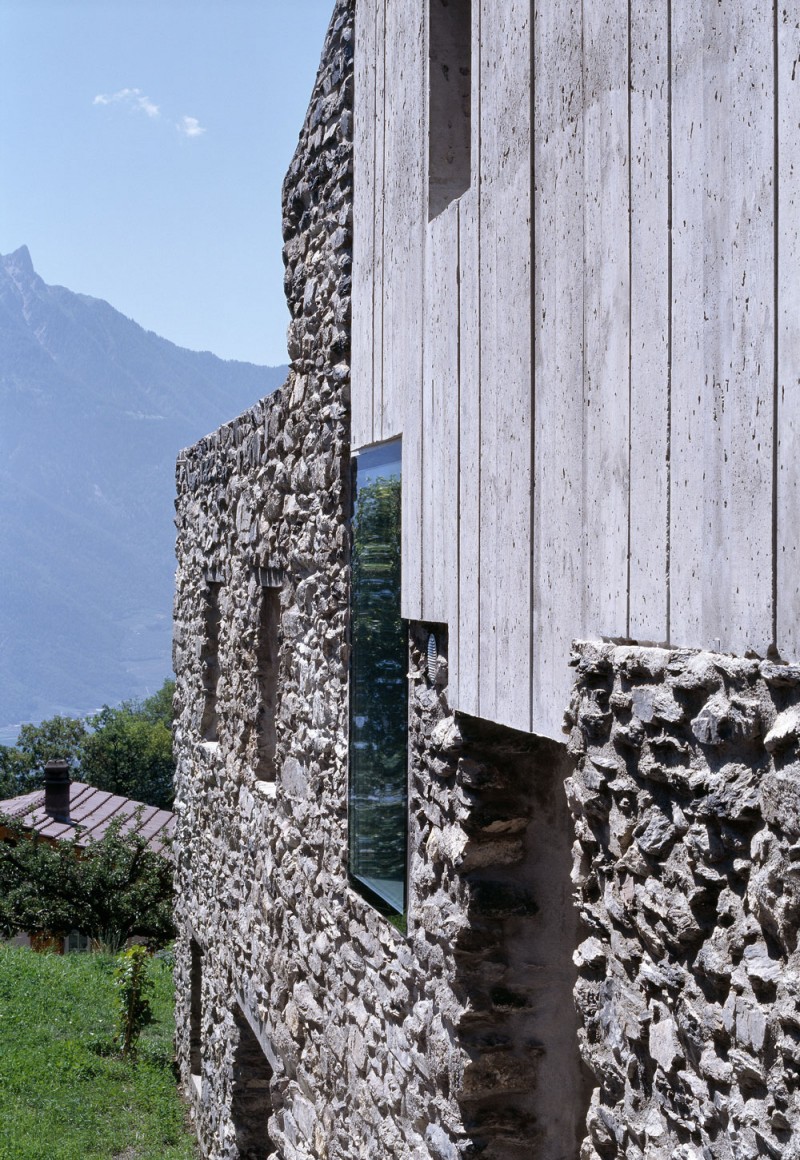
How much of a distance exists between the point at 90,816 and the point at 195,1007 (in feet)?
49.6

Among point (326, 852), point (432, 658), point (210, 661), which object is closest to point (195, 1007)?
point (210, 661)

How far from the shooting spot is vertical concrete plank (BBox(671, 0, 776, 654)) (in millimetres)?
1733

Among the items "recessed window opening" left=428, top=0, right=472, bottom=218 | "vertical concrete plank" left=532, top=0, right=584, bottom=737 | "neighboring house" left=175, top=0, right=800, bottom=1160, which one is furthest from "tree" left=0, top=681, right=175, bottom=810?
"vertical concrete plank" left=532, top=0, right=584, bottom=737

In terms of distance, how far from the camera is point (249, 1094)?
6.75 metres

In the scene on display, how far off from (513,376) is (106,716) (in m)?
51.1

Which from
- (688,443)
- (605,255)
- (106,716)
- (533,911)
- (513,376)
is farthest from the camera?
(106,716)

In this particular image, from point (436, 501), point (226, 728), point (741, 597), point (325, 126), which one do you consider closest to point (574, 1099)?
point (436, 501)

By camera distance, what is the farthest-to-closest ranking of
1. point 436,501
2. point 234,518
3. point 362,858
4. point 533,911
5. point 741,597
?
point 234,518, point 362,858, point 436,501, point 533,911, point 741,597

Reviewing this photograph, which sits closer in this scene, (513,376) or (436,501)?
(513,376)

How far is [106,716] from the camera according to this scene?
169 ft

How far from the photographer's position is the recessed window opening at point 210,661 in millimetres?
8133

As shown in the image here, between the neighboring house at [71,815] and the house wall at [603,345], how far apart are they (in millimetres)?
16294

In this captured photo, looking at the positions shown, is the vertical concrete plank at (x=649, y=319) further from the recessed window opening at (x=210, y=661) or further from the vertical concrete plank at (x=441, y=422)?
the recessed window opening at (x=210, y=661)

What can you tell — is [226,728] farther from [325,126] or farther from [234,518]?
[325,126]
